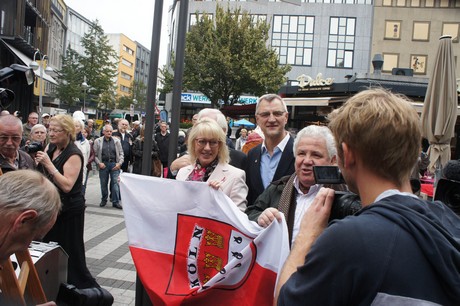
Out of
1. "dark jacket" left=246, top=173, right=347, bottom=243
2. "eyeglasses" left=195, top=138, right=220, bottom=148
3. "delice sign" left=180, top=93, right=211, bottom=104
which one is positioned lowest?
"dark jacket" left=246, top=173, right=347, bottom=243

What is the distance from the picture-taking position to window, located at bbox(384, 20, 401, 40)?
41656 mm

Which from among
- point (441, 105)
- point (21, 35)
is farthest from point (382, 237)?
point (21, 35)

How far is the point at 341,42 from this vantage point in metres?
45.0

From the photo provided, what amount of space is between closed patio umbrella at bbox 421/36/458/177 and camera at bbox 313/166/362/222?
7265mm

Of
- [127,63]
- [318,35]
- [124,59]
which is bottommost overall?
[318,35]

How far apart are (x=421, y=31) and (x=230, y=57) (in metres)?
22.4

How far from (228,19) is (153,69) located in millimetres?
27700

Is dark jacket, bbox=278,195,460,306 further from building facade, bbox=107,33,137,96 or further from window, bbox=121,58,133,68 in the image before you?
window, bbox=121,58,133,68

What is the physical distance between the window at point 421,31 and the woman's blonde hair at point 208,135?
4291cm

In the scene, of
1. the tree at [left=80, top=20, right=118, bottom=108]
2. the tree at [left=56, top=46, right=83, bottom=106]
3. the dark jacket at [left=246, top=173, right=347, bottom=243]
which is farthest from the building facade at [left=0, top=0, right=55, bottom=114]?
the dark jacket at [left=246, top=173, right=347, bottom=243]

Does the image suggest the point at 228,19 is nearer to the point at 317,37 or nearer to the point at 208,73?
the point at 208,73

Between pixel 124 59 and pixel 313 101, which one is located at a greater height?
pixel 124 59

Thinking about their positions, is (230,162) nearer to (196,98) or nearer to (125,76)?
(196,98)

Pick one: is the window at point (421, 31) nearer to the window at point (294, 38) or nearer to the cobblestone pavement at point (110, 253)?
the window at point (294, 38)
